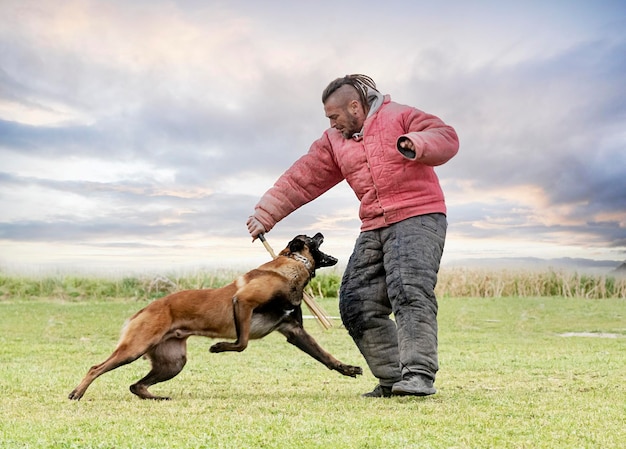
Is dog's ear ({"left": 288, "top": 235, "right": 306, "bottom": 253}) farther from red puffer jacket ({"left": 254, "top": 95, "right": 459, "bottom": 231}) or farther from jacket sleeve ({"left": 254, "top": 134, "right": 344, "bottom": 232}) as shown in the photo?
red puffer jacket ({"left": 254, "top": 95, "right": 459, "bottom": 231})

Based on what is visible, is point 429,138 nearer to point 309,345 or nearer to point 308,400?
point 309,345

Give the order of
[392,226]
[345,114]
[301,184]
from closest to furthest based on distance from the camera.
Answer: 1. [392,226]
2. [345,114]
3. [301,184]

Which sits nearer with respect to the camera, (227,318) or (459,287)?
(227,318)

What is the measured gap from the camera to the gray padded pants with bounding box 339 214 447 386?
5.46 meters

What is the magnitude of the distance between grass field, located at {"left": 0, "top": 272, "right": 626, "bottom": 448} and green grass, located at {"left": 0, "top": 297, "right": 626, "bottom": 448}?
1cm

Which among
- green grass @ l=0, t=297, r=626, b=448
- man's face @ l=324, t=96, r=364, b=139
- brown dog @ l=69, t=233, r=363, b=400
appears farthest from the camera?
man's face @ l=324, t=96, r=364, b=139

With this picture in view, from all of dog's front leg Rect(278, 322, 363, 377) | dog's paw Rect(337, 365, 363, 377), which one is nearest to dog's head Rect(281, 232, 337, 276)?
dog's front leg Rect(278, 322, 363, 377)

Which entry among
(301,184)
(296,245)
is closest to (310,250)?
(296,245)

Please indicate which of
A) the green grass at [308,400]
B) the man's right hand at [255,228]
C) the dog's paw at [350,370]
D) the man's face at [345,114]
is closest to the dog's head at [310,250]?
the man's right hand at [255,228]

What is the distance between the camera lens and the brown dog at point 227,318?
5547 millimetres

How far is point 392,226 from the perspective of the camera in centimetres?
568

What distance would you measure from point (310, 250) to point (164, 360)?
4.56 feet

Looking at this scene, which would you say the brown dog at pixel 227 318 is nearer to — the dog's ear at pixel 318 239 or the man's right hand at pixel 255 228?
the dog's ear at pixel 318 239

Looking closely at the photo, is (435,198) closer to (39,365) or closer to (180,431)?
(180,431)
